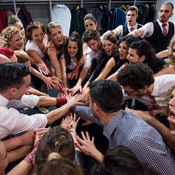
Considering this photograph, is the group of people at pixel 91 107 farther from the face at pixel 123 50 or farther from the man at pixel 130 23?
the man at pixel 130 23

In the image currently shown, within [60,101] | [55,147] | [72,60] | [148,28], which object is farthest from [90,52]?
[55,147]

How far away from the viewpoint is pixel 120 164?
26.6 inches

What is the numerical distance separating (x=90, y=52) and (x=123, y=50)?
605mm

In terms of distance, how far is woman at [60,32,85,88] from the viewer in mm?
2307

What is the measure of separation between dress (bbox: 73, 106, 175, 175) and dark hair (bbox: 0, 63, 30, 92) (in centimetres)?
79

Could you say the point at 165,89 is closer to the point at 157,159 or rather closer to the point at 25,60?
the point at 157,159

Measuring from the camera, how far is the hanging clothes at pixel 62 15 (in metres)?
4.75

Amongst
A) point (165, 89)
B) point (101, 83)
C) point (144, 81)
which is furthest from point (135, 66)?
point (101, 83)

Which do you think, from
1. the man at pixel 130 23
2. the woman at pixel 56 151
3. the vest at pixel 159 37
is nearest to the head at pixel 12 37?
the woman at pixel 56 151

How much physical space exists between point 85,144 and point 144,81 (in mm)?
765

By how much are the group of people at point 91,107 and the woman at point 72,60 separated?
1cm

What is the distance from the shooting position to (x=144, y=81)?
4.87ft

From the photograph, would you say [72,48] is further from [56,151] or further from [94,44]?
[56,151]

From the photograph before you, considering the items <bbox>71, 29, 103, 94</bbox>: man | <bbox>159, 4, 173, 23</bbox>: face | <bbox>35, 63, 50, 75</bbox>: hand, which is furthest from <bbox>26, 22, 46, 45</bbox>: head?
<bbox>159, 4, 173, 23</bbox>: face
